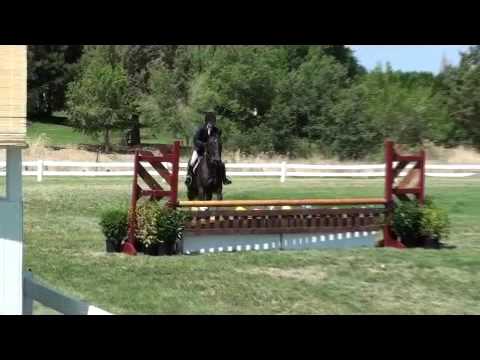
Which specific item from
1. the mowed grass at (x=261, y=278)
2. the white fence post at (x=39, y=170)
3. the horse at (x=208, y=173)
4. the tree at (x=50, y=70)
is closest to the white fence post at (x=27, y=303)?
the mowed grass at (x=261, y=278)

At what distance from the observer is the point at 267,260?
1125 centimetres

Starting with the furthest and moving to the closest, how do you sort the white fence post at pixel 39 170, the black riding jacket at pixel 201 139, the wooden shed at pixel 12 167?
1. the white fence post at pixel 39 170
2. the black riding jacket at pixel 201 139
3. the wooden shed at pixel 12 167

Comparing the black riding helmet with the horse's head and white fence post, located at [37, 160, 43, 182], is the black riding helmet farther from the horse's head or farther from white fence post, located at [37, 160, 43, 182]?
white fence post, located at [37, 160, 43, 182]

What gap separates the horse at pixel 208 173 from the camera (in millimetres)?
14227

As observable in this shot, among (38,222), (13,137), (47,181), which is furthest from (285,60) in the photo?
(13,137)

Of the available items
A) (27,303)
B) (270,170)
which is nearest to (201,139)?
(27,303)

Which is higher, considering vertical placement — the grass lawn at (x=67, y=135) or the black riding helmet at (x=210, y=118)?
the black riding helmet at (x=210, y=118)

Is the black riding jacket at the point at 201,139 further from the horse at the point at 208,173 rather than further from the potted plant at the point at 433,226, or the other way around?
the potted plant at the point at 433,226

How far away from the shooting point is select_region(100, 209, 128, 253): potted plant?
37.8 feet

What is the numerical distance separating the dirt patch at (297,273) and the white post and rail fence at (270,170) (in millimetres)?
18719

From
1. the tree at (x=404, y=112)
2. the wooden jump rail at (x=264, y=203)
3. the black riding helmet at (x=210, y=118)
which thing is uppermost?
the tree at (x=404, y=112)

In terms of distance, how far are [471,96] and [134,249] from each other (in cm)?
4021

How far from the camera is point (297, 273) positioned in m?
10.4
